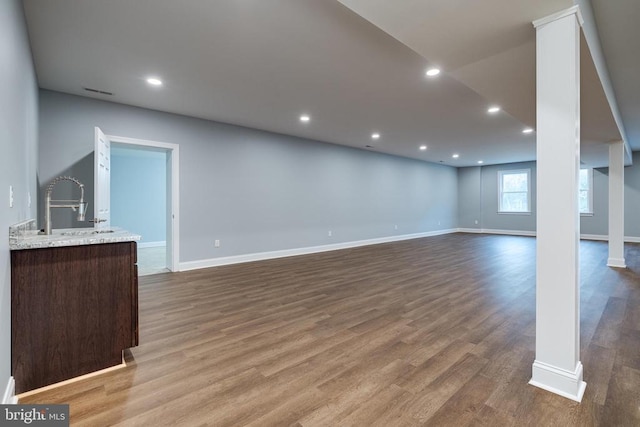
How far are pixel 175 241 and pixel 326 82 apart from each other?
136 inches

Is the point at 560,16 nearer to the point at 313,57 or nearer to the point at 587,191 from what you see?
the point at 313,57

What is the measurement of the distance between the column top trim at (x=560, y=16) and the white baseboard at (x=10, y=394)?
11.8 ft

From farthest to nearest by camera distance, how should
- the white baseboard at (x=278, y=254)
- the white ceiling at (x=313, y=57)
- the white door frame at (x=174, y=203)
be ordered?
1. the white baseboard at (x=278, y=254)
2. the white door frame at (x=174, y=203)
3. the white ceiling at (x=313, y=57)

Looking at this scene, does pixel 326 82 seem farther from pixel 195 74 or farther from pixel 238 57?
pixel 195 74

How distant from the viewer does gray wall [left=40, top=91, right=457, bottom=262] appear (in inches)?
160

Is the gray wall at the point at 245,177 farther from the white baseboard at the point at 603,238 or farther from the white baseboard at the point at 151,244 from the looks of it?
the white baseboard at the point at 603,238

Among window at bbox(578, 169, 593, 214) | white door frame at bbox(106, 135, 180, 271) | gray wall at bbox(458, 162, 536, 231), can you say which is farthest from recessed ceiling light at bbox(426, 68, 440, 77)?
window at bbox(578, 169, 593, 214)

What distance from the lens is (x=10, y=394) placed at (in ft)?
5.23

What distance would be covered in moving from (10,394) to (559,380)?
3.07 meters

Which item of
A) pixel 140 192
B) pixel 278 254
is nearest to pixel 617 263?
pixel 278 254

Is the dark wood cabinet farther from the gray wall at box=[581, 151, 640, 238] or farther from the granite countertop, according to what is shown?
the gray wall at box=[581, 151, 640, 238]

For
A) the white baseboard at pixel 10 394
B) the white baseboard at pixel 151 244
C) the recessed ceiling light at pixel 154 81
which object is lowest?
the white baseboard at pixel 10 394

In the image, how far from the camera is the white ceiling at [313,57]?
Result: 207 centimetres

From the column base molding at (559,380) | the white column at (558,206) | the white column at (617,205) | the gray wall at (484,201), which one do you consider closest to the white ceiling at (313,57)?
the white column at (558,206)
